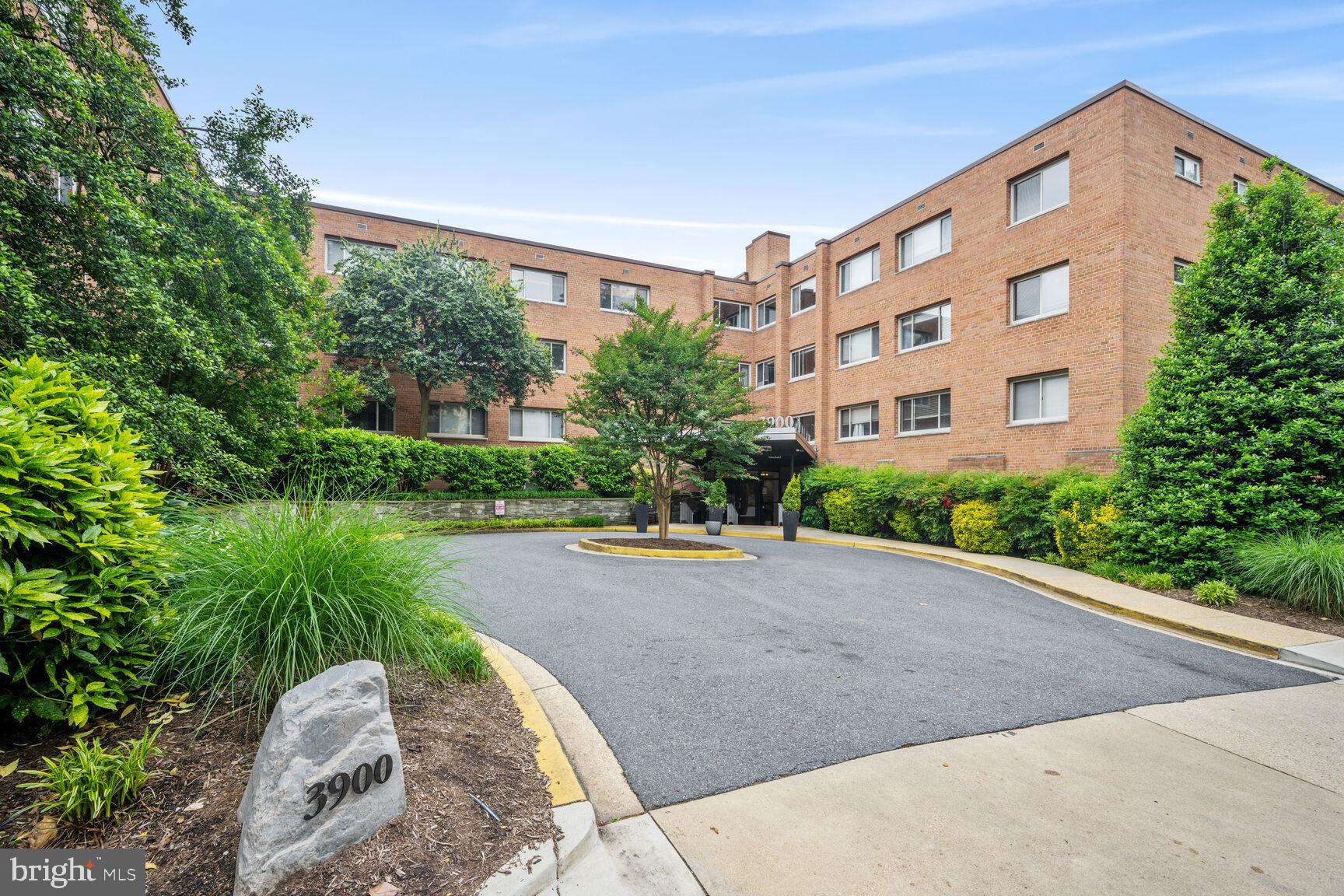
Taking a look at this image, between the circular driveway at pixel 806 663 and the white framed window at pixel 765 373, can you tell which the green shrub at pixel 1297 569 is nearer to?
the circular driveway at pixel 806 663

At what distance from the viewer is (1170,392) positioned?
9.66 meters

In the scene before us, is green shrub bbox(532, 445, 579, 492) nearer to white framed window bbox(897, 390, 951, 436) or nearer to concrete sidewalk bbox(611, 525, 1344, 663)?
white framed window bbox(897, 390, 951, 436)

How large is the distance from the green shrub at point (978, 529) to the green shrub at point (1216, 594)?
5.33m

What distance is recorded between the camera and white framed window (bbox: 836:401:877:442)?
2181 cm

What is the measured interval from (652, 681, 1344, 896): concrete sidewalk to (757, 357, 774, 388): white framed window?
24.4 meters

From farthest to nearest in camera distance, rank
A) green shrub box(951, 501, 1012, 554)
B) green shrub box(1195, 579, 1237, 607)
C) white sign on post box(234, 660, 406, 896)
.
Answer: green shrub box(951, 501, 1012, 554)
green shrub box(1195, 579, 1237, 607)
white sign on post box(234, 660, 406, 896)

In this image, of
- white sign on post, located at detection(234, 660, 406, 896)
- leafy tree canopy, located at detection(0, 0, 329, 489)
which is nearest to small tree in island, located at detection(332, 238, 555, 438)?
leafy tree canopy, located at detection(0, 0, 329, 489)

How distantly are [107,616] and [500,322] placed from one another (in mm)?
19032

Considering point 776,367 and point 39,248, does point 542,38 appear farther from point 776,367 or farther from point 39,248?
point 776,367

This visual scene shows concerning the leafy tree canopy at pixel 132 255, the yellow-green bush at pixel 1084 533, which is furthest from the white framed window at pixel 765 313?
the leafy tree canopy at pixel 132 255

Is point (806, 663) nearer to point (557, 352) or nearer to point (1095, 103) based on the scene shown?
point (1095, 103)

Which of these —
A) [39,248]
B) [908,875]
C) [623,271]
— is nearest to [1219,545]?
[908,875]

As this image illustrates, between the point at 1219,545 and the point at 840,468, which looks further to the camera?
the point at 840,468

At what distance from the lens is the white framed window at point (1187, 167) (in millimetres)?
15414
